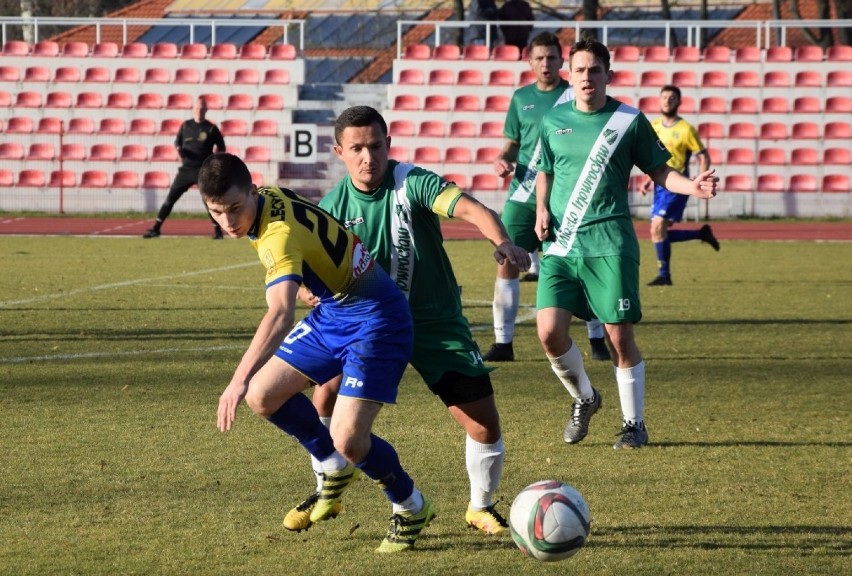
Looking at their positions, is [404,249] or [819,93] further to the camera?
[819,93]

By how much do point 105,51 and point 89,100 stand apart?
54.5 inches

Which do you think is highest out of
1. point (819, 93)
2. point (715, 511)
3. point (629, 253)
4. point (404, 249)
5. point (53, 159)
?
point (404, 249)

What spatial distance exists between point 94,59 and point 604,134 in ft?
75.1

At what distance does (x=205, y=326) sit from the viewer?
11258 millimetres

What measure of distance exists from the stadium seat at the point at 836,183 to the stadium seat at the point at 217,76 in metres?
12.3

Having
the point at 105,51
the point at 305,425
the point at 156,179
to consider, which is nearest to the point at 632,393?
the point at 305,425

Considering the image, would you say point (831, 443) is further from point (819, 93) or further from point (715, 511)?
point (819, 93)

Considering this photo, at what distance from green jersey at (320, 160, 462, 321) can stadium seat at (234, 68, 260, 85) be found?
22.8 m

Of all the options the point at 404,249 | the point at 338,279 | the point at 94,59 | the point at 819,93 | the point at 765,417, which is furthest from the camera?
the point at 94,59

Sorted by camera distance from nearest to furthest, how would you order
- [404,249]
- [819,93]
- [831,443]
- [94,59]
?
[404,249] → [831,443] → [819,93] → [94,59]

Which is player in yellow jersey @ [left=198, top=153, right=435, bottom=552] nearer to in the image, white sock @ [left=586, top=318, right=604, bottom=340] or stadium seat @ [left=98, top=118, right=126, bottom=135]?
white sock @ [left=586, top=318, right=604, bottom=340]

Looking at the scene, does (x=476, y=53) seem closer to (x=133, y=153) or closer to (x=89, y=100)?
(x=133, y=153)

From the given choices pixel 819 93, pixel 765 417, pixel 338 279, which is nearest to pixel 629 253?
pixel 765 417

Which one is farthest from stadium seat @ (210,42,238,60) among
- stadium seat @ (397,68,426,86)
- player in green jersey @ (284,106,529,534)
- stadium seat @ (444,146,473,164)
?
player in green jersey @ (284,106,529,534)
